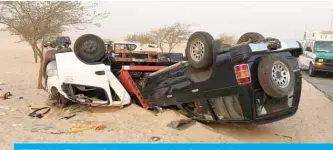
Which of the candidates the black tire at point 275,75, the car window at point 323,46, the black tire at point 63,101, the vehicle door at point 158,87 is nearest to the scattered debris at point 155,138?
the vehicle door at point 158,87

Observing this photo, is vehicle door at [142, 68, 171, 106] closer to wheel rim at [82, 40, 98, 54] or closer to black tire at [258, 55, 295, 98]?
wheel rim at [82, 40, 98, 54]

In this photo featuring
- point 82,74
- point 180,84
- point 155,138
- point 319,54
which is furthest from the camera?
point 319,54

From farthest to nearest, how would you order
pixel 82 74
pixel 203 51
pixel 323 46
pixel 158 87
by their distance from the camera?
pixel 323 46
pixel 82 74
pixel 158 87
pixel 203 51

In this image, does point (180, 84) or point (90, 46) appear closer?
point (180, 84)

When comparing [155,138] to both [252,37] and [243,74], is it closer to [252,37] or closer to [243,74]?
[243,74]

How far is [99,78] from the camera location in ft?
21.2

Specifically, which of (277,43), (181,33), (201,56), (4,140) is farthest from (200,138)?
(181,33)

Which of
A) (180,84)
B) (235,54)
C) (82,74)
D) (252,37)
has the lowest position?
(180,84)

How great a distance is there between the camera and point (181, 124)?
5.79m

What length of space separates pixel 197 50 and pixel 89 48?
263cm

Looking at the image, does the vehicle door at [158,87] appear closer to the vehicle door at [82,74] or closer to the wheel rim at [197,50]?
the vehicle door at [82,74]

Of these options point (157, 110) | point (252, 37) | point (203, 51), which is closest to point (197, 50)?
point (203, 51)

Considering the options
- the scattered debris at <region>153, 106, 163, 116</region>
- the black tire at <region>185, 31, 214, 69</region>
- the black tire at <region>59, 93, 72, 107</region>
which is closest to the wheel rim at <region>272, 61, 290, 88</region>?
the black tire at <region>185, 31, 214, 69</region>

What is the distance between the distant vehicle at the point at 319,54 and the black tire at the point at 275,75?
1228 cm
